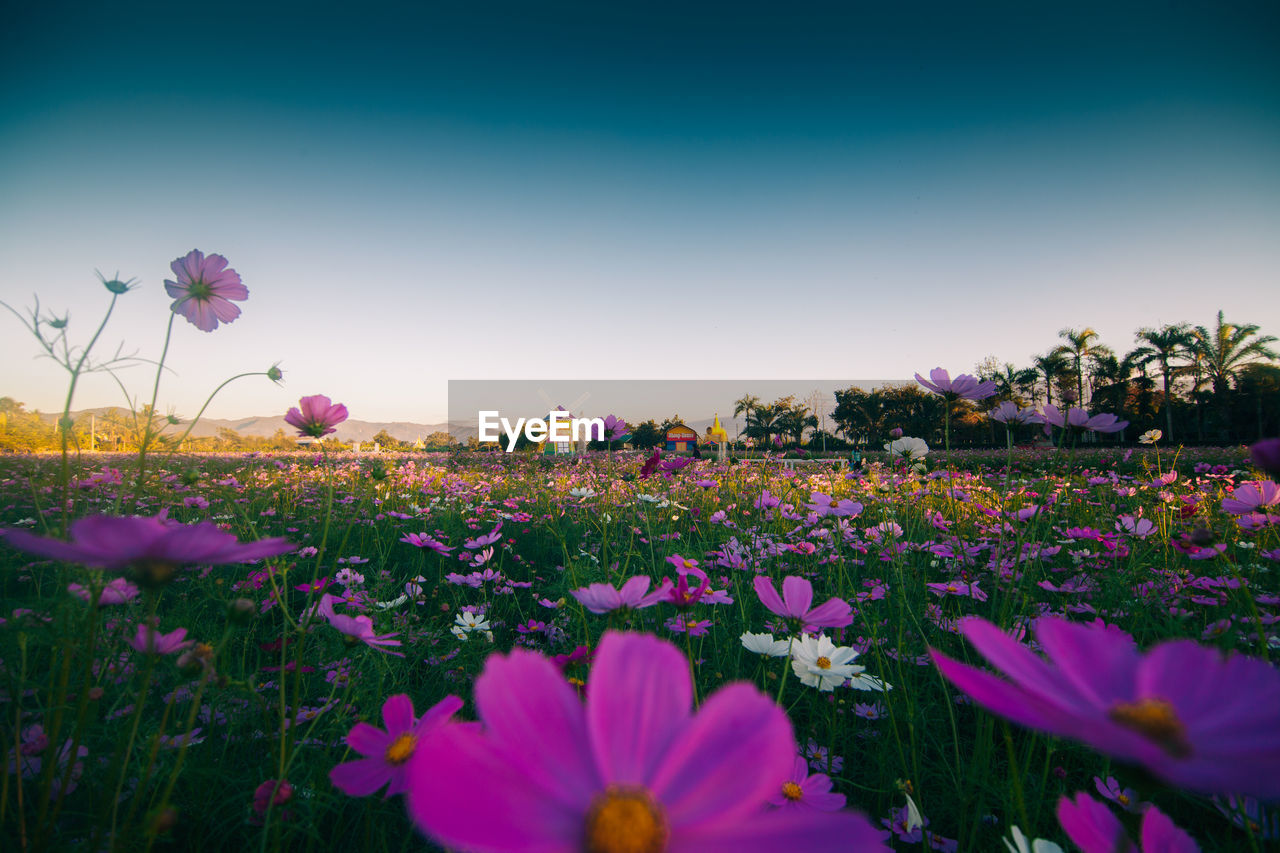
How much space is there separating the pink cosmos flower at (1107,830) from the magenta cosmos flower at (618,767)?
27 cm

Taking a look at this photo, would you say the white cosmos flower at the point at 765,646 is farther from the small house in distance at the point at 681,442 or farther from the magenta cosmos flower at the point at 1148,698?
the small house in distance at the point at 681,442

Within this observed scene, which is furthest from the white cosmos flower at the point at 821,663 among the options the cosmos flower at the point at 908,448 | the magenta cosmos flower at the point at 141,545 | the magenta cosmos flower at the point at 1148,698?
the cosmos flower at the point at 908,448

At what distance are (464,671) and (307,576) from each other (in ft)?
4.21

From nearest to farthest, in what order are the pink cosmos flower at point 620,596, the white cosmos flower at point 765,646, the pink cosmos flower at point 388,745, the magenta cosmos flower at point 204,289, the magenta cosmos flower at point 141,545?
the magenta cosmos flower at point 141,545 < the pink cosmos flower at point 388,745 < the pink cosmos flower at point 620,596 < the white cosmos flower at point 765,646 < the magenta cosmos flower at point 204,289

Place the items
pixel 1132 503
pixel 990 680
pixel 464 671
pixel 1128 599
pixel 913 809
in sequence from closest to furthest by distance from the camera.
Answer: pixel 990 680 < pixel 913 809 < pixel 464 671 < pixel 1128 599 < pixel 1132 503

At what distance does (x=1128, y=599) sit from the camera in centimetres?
143

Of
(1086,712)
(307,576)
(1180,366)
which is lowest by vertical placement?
(307,576)

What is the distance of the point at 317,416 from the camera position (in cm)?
103

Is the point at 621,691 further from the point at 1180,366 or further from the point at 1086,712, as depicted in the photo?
the point at 1180,366

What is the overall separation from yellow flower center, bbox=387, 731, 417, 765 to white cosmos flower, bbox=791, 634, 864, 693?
0.54 meters

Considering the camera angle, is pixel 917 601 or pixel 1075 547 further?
pixel 1075 547

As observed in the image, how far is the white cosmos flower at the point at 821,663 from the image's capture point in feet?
2.62

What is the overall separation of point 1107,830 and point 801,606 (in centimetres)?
36

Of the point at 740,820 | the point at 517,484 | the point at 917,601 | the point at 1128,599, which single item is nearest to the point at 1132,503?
the point at 1128,599
